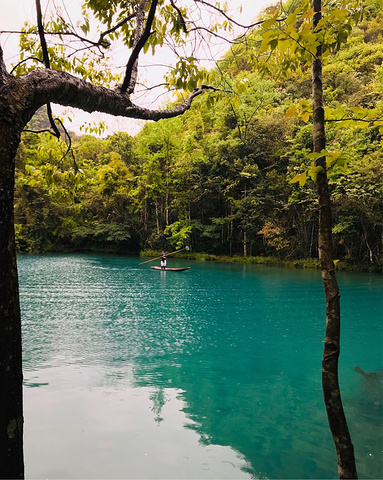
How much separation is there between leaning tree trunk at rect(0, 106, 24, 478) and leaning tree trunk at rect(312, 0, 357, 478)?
138 centimetres

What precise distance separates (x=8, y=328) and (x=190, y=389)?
4.61m

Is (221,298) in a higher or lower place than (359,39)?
lower

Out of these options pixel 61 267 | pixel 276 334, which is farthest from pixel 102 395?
pixel 61 267

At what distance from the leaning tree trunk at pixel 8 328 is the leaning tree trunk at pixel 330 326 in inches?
54.4

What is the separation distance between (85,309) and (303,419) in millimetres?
8058

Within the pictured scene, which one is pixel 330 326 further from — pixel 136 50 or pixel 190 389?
pixel 190 389

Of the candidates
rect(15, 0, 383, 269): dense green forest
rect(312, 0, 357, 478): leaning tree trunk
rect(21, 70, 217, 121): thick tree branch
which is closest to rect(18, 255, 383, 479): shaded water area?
rect(312, 0, 357, 478): leaning tree trunk

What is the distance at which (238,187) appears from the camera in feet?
84.9

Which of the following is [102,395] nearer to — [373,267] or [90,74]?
[90,74]

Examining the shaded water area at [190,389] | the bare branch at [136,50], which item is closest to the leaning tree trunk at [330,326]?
the bare branch at [136,50]

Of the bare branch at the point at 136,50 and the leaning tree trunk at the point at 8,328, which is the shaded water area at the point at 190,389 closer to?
the leaning tree trunk at the point at 8,328

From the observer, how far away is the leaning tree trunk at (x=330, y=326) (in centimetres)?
155

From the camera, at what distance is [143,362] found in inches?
250

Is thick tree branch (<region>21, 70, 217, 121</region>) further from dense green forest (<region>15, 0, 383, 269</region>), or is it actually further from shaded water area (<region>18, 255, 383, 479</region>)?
dense green forest (<region>15, 0, 383, 269</region>)
